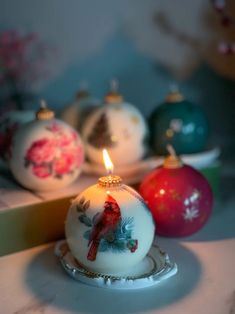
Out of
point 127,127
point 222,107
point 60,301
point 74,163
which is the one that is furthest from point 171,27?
point 60,301

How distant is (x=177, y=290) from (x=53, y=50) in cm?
62

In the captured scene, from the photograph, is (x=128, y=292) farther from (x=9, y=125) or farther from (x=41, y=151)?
(x=9, y=125)

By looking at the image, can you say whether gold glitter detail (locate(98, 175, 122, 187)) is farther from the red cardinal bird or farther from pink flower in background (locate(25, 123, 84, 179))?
pink flower in background (locate(25, 123, 84, 179))

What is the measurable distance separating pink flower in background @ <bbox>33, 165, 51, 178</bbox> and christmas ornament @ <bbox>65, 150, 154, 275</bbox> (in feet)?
0.43

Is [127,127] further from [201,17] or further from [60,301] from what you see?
[201,17]

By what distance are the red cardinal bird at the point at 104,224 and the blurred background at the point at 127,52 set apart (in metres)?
0.49

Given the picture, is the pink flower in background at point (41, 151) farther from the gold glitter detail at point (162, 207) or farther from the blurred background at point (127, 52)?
the blurred background at point (127, 52)

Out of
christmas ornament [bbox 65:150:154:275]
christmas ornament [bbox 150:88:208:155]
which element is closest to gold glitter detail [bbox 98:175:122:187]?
christmas ornament [bbox 65:150:154:275]

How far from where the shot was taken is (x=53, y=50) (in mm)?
1054

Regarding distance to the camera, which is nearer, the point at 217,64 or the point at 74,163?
the point at 74,163

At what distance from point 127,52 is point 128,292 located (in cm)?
66

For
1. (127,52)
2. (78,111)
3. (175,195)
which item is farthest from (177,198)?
(127,52)

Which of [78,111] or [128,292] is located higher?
[78,111]

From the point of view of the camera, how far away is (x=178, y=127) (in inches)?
34.9
